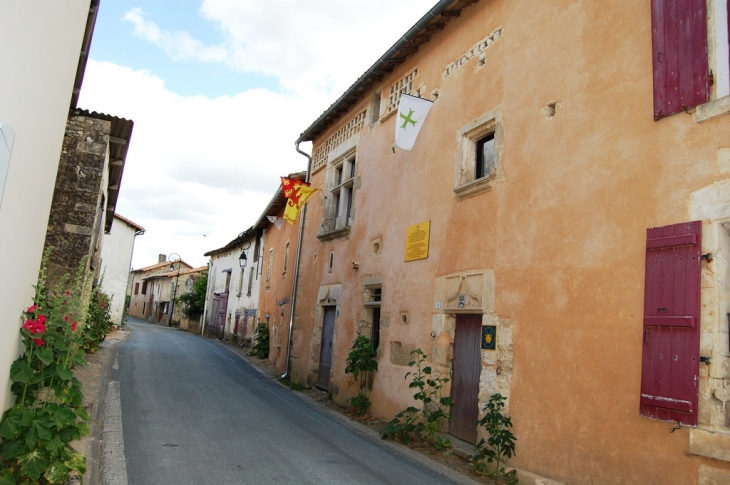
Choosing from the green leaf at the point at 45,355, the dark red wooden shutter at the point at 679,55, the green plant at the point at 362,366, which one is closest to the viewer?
the green leaf at the point at 45,355

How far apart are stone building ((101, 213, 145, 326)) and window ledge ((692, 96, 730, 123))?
77.6 ft

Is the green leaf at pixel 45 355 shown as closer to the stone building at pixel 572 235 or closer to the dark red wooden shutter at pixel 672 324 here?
the stone building at pixel 572 235

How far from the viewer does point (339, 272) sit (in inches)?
443

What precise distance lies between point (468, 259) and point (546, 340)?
1.77 metres

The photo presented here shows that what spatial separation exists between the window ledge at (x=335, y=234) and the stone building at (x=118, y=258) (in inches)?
598

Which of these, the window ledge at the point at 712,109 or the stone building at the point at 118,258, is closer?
the window ledge at the point at 712,109

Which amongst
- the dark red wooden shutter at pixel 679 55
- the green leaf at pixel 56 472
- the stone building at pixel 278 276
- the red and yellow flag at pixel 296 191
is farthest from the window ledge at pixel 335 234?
the green leaf at pixel 56 472

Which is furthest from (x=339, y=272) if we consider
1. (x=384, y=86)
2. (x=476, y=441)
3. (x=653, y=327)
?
(x=653, y=327)

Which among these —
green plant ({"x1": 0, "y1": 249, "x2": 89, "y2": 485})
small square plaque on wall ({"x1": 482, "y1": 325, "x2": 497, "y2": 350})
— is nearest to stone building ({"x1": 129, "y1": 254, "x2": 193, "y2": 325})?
small square plaque on wall ({"x1": 482, "y1": 325, "x2": 497, "y2": 350})

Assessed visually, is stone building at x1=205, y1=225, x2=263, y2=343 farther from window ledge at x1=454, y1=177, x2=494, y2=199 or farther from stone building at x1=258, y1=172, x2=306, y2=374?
window ledge at x1=454, y1=177, x2=494, y2=199

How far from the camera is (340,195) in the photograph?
1218 centimetres

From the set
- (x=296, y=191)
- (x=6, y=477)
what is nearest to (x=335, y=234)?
(x=296, y=191)

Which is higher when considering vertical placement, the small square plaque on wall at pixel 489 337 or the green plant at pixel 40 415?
the small square plaque on wall at pixel 489 337

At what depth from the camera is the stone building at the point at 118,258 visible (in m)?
24.0
